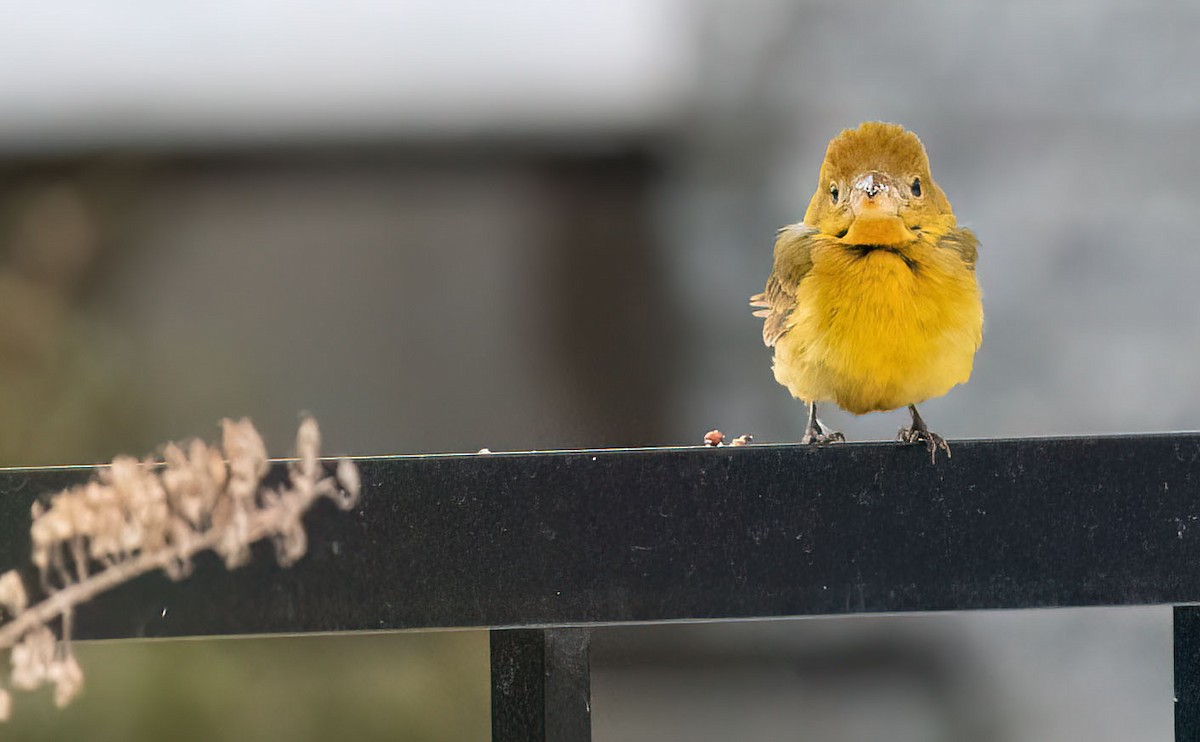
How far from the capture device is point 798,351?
975 mm

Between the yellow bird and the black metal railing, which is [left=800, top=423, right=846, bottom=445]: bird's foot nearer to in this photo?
the yellow bird

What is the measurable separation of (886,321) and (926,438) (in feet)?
0.35

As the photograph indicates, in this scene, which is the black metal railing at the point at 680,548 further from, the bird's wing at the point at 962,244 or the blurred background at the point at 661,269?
the blurred background at the point at 661,269

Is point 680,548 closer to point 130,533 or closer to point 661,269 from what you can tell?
point 130,533

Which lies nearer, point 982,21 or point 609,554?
point 609,554

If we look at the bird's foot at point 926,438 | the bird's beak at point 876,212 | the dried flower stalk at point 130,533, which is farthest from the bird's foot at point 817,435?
the dried flower stalk at point 130,533

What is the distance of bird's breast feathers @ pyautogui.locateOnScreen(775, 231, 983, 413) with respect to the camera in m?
0.92

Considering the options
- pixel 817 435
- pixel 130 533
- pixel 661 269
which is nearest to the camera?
→ pixel 130 533

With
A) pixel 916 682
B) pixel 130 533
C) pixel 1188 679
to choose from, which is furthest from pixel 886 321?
pixel 916 682

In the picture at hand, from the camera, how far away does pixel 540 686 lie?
562 mm

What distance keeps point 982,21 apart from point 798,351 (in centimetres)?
108

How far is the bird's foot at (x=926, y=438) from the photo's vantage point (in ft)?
1.97

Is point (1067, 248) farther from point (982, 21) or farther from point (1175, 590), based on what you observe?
point (1175, 590)

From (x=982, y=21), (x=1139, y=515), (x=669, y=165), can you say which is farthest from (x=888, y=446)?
(x=982, y=21)
